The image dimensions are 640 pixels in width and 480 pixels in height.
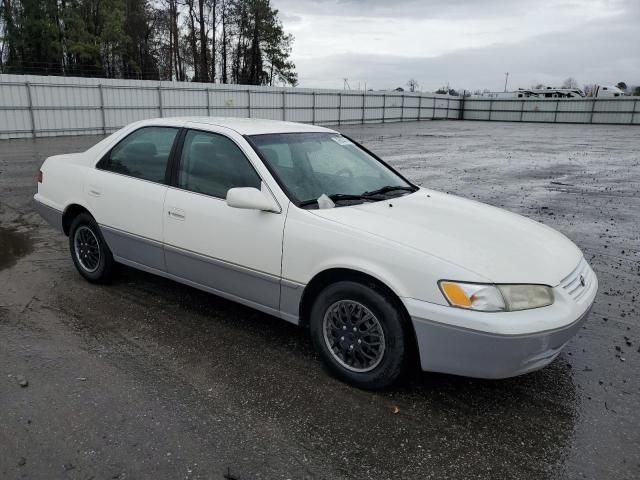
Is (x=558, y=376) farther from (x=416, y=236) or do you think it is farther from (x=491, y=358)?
(x=416, y=236)

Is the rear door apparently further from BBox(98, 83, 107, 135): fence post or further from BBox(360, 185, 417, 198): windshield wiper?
BBox(98, 83, 107, 135): fence post

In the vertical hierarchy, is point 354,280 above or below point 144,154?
below

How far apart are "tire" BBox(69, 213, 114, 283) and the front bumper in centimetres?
305

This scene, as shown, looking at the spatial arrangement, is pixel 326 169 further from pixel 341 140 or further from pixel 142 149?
pixel 142 149

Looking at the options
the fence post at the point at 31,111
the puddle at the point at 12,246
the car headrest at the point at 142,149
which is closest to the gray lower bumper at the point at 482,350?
the car headrest at the point at 142,149

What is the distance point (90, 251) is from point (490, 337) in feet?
12.3

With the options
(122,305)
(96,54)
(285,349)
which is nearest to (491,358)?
(285,349)

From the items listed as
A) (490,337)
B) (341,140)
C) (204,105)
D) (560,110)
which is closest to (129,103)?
(204,105)

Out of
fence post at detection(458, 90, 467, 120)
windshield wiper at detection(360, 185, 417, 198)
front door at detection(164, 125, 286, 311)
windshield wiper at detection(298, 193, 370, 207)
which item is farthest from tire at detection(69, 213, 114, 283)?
fence post at detection(458, 90, 467, 120)

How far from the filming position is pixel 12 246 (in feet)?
20.2

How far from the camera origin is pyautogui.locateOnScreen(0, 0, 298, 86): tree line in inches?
1615

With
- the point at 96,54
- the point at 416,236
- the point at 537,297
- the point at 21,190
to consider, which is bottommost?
the point at 21,190

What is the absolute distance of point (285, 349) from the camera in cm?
376

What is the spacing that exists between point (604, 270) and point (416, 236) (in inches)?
139
